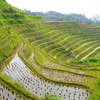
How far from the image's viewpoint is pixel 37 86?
17062 mm

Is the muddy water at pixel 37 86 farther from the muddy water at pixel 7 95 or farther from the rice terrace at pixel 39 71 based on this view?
the muddy water at pixel 7 95

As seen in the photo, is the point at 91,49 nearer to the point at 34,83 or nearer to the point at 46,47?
the point at 46,47

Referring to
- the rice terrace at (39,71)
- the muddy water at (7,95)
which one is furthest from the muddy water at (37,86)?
the muddy water at (7,95)

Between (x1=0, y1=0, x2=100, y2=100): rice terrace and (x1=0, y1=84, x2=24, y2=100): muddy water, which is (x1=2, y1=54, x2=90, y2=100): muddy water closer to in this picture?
(x1=0, y1=0, x2=100, y2=100): rice terrace

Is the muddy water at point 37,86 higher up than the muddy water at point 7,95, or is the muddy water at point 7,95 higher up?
the muddy water at point 7,95

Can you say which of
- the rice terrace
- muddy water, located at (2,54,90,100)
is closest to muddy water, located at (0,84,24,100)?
the rice terrace

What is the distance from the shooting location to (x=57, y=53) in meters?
39.2

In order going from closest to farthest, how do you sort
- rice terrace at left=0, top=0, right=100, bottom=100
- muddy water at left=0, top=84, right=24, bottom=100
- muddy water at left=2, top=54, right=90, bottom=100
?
1. muddy water at left=0, top=84, right=24, bottom=100
2. rice terrace at left=0, top=0, right=100, bottom=100
3. muddy water at left=2, top=54, right=90, bottom=100

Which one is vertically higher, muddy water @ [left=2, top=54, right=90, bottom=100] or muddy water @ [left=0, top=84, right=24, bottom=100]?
muddy water @ [left=0, top=84, right=24, bottom=100]

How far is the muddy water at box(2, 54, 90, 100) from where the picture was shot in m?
15.8

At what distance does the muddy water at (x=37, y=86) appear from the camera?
15789 mm

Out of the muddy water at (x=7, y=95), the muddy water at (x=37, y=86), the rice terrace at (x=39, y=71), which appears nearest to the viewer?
the muddy water at (x=7, y=95)

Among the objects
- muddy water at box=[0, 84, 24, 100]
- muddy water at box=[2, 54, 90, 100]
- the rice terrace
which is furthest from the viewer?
muddy water at box=[2, 54, 90, 100]

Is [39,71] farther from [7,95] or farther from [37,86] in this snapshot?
[7,95]
